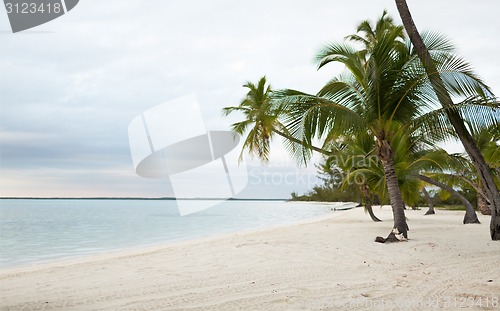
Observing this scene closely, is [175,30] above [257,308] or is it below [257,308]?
above

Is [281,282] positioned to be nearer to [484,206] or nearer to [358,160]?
[358,160]

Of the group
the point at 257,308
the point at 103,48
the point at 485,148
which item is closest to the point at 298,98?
the point at 103,48

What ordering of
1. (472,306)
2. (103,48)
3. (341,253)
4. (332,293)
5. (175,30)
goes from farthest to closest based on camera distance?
(175,30)
(103,48)
(341,253)
(332,293)
(472,306)

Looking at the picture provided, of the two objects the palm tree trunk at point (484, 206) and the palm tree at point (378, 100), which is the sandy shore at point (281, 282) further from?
the palm tree trunk at point (484, 206)

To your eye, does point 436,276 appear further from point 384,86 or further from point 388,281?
point 384,86

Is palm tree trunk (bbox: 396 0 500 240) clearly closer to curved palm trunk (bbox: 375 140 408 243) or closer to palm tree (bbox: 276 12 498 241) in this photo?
palm tree (bbox: 276 12 498 241)

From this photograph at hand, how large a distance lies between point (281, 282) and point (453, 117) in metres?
5.70

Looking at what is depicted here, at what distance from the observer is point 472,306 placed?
371 centimetres

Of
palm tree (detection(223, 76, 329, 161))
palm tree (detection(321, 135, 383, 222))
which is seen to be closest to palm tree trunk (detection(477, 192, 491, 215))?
palm tree (detection(321, 135, 383, 222))

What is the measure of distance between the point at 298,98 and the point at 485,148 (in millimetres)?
12911

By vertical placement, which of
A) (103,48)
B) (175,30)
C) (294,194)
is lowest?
(294,194)

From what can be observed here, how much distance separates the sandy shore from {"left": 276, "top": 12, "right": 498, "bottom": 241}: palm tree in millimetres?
2756

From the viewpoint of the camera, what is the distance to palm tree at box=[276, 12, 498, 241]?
29.5 feet

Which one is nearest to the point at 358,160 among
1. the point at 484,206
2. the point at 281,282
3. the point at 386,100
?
the point at 386,100
